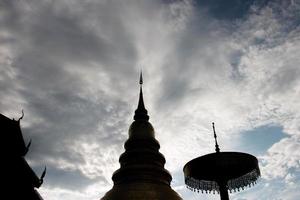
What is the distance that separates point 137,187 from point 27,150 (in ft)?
54.6

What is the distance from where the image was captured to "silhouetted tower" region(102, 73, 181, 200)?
31016mm

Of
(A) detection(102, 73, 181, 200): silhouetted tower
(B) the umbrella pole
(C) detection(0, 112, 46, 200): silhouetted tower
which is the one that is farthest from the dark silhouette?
(A) detection(102, 73, 181, 200): silhouetted tower

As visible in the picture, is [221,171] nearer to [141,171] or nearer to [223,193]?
[223,193]

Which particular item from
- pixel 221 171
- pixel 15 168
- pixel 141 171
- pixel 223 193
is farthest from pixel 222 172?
pixel 141 171

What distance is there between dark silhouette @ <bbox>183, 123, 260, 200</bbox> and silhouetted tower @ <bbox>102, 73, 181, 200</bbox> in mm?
11992

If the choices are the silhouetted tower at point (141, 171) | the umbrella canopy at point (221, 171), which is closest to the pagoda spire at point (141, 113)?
the silhouetted tower at point (141, 171)

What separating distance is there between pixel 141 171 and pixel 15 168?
64.6ft

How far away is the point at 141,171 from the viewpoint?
34.1 meters

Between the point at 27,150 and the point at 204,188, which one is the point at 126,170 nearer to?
the point at 204,188

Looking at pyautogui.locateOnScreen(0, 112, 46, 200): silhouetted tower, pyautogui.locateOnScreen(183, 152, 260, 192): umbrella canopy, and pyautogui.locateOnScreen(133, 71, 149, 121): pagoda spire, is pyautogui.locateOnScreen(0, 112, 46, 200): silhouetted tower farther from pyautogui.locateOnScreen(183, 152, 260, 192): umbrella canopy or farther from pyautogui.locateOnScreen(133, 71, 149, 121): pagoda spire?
pyautogui.locateOnScreen(133, 71, 149, 121): pagoda spire

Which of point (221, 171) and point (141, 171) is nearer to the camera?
point (221, 171)

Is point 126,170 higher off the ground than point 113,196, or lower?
higher

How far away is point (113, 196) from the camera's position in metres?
31.2

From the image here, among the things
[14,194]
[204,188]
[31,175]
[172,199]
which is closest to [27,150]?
[31,175]
